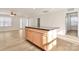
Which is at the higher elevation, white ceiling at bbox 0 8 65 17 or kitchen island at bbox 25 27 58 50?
white ceiling at bbox 0 8 65 17

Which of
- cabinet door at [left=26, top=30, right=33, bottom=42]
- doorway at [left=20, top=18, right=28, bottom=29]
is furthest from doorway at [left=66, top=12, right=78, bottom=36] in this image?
doorway at [left=20, top=18, right=28, bottom=29]

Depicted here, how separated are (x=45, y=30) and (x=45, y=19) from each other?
25 cm

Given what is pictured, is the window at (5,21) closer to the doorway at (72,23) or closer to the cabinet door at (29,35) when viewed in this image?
the cabinet door at (29,35)

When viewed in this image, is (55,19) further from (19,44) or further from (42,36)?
(19,44)

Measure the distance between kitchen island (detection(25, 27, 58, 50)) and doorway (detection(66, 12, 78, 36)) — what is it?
0.95 ft

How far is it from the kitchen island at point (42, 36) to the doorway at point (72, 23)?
0.29 meters

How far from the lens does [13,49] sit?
2.08 m

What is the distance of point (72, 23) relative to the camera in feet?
7.05

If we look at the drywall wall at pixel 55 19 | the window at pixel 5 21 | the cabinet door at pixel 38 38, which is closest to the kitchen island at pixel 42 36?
the cabinet door at pixel 38 38

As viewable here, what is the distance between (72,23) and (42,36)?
72 cm

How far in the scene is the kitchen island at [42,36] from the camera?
→ 6.88ft

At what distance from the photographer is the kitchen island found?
2.10 meters

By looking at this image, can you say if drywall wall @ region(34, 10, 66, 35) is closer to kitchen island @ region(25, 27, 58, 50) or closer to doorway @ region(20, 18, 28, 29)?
kitchen island @ region(25, 27, 58, 50)
